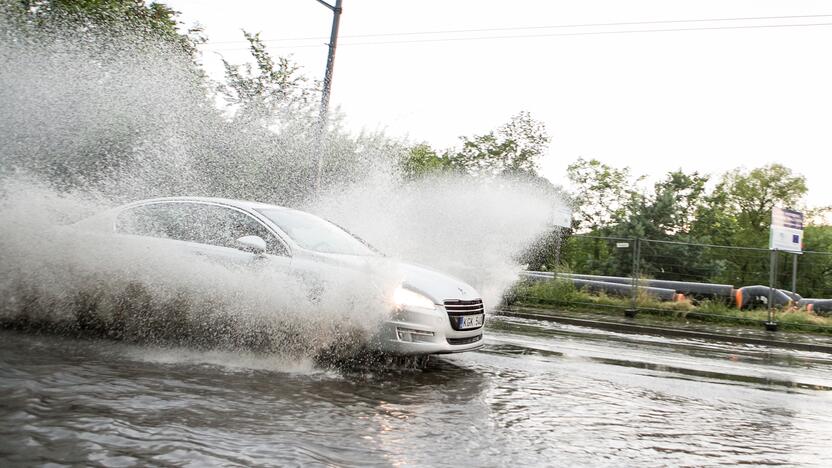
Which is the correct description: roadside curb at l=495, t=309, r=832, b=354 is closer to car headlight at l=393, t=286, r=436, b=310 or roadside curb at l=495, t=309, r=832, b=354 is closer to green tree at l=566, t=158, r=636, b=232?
car headlight at l=393, t=286, r=436, b=310

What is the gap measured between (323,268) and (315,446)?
2562 millimetres

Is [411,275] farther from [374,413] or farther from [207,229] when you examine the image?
[207,229]

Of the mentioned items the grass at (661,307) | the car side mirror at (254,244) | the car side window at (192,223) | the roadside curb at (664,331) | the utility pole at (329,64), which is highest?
the utility pole at (329,64)

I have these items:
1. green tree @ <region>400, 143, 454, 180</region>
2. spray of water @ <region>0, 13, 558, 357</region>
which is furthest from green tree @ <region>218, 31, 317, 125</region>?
green tree @ <region>400, 143, 454, 180</region>

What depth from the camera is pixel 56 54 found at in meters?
14.4

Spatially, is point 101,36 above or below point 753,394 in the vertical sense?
above

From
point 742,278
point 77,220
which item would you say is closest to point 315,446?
point 77,220

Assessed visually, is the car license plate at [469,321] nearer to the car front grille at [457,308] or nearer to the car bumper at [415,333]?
the car front grille at [457,308]

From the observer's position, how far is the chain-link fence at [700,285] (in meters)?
16.8

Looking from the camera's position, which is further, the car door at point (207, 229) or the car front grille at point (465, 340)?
the car door at point (207, 229)

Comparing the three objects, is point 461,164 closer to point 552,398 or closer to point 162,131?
point 162,131

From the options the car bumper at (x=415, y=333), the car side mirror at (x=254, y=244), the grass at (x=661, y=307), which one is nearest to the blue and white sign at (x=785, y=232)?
the grass at (x=661, y=307)

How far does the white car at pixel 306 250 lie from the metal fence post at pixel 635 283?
1137 centimetres

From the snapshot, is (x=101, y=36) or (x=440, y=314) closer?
(x=440, y=314)
